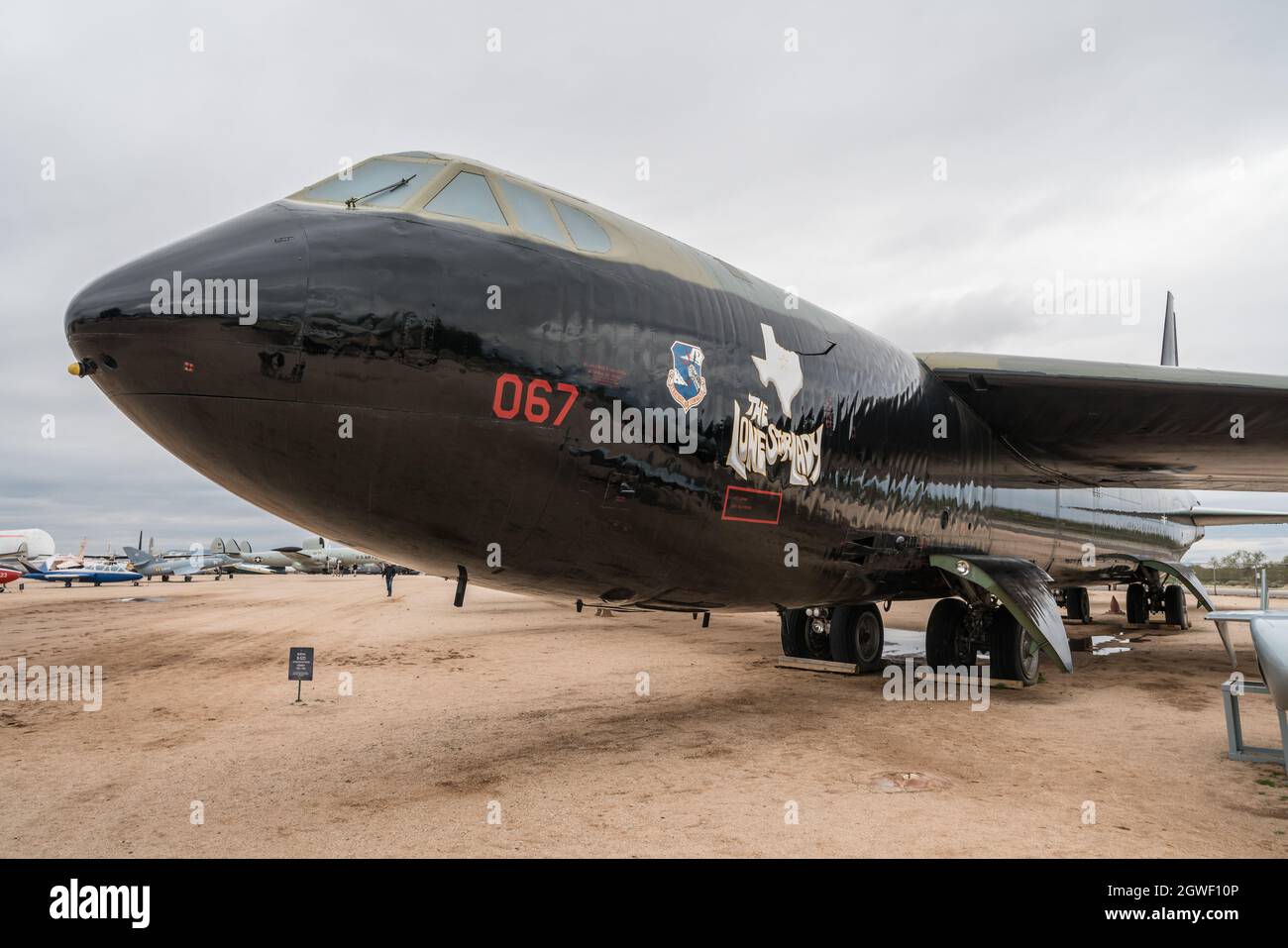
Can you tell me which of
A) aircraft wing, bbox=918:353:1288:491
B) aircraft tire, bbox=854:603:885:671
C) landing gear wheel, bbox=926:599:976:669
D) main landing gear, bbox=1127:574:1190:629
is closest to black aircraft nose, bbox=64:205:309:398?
aircraft wing, bbox=918:353:1288:491

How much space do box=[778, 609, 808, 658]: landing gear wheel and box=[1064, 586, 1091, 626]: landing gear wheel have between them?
16239 mm

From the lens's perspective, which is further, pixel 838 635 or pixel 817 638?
pixel 817 638

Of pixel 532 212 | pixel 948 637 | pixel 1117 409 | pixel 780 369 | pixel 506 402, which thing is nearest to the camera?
pixel 506 402

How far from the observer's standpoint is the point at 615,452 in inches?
206

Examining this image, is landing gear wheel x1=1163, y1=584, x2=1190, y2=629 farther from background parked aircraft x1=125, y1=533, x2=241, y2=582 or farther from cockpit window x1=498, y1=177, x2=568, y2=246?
background parked aircraft x1=125, y1=533, x2=241, y2=582

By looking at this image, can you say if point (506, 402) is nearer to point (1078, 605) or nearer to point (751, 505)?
point (751, 505)

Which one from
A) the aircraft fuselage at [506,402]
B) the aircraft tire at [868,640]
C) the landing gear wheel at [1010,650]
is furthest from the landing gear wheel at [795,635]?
the aircraft fuselage at [506,402]

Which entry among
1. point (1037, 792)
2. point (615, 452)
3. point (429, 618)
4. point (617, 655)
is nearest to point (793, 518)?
point (615, 452)

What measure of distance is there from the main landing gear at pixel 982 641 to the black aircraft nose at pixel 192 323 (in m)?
9.73

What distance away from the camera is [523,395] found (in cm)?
474

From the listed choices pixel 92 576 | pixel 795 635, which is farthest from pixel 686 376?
pixel 92 576

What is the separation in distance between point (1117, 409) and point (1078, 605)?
1860cm

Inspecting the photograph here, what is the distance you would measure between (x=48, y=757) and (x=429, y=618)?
16773 mm
